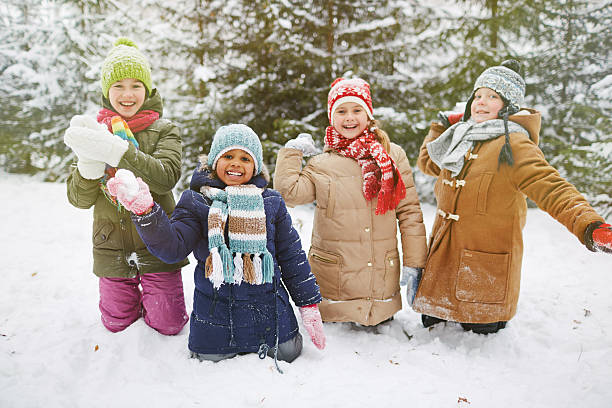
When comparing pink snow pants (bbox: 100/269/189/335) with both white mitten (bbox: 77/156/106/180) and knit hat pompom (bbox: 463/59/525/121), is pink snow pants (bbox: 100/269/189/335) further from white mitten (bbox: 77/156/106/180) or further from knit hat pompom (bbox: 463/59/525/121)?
knit hat pompom (bbox: 463/59/525/121)

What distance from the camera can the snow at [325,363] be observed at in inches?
84.4

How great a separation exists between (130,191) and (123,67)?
1213 millimetres

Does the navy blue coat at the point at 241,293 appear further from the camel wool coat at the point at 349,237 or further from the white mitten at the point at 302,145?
the white mitten at the point at 302,145

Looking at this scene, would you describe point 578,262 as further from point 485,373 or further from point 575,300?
point 485,373

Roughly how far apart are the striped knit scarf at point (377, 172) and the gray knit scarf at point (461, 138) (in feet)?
1.46

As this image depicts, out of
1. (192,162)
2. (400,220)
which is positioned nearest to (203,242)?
(400,220)

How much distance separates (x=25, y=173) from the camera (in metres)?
8.16

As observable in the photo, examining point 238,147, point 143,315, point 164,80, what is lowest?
point 143,315

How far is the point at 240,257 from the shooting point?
7.29 ft

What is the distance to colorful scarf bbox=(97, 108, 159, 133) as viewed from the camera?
2510 mm

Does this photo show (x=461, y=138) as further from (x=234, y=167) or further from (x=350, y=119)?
(x=234, y=167)

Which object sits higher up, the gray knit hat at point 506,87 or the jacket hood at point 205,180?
the gray knit hat at point 506,87

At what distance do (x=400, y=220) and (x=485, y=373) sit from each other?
119cm

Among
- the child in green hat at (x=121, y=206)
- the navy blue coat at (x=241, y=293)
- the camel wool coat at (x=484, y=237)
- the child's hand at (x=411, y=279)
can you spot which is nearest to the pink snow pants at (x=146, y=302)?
the child in green hat at (x=121, y=206)
